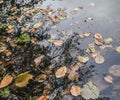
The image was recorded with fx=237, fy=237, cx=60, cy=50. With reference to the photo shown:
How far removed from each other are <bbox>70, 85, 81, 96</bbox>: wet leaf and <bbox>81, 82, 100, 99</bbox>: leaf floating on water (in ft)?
0.16

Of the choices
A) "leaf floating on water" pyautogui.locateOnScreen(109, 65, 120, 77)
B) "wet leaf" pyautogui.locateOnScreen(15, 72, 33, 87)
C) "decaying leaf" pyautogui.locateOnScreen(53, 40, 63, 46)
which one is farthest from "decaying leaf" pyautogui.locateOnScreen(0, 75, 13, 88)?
"leaf floating on water" pyautogui.locateOnScreen(109, 65, 120, 77)

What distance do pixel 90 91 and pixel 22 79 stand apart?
0.90m

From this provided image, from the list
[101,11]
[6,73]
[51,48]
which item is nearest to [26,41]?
[51,48]

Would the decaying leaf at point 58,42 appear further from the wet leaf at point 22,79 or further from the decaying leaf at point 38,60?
the wet leaf at point 22,79

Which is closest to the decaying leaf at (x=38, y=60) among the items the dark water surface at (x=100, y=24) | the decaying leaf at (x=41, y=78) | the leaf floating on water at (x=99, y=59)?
the decaying leaf at (x=41, y=78)

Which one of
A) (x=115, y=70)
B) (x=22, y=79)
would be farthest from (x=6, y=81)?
(x=115, y=70)

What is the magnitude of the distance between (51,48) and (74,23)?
0.78 meters

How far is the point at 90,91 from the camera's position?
283 cm

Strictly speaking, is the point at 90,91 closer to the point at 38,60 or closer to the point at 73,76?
the point at 73,76

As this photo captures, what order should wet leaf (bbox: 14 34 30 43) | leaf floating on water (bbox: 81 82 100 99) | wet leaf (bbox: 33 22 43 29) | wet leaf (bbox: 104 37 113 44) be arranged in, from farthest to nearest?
wet leaf (bbox: 33 22 43 29)
wet leaf (bbox: 14 34 30 43)
wet leaf (bbox: 104 37 113 44)
leaf floating on water (bbox: 81 82 100 99)

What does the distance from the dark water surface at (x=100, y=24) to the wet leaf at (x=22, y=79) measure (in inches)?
32.4

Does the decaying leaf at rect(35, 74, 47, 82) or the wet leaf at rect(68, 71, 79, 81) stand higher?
the wet leaf at rect(68, 71, 79, 81)

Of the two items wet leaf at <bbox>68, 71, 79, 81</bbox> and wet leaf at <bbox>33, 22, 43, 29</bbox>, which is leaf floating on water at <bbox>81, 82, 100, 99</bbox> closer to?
wet leaf at <bbox>68, 71, 79, 81</bbox>

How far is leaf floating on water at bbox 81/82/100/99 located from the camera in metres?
2.78
